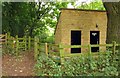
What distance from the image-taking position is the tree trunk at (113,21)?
442 inches

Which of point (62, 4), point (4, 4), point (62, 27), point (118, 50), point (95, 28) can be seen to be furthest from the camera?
point (62, 4)

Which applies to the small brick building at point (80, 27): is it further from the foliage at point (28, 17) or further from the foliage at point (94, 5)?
the foliage at point (94, 5)

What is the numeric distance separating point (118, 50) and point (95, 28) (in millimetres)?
4479

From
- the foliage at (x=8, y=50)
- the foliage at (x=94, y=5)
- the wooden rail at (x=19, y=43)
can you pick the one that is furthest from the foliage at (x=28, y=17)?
the foliage at (x=8, y=50)

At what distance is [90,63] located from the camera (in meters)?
9.52

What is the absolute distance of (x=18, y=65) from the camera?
36.0ft

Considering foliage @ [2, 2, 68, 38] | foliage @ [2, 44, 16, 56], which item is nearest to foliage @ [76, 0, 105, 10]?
foliage @ [2, 2, 68, 38]

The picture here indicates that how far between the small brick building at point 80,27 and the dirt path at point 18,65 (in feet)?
7.95

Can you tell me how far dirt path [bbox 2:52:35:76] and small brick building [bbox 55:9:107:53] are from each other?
242 cm

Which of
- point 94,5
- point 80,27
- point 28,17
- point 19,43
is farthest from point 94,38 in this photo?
point 94,5

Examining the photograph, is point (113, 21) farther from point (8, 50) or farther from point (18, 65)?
point (8, 50)

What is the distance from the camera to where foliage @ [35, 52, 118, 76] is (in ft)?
29.2

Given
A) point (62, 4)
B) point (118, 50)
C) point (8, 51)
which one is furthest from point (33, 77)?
point (62, 4)

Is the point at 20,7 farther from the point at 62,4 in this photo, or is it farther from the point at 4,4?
the point at 62,4
